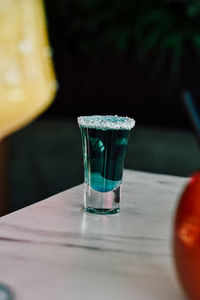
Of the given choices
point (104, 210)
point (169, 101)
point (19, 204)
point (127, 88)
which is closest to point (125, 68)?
point (127, 88)

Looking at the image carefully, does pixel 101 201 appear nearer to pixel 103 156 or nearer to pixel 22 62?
pixel 103 156

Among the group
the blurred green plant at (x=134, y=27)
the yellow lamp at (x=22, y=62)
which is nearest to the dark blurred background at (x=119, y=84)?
the blurred green plant at (x=134, y=27)

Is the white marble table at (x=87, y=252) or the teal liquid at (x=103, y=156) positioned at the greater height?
the teal liquid at (x=103, y=156)

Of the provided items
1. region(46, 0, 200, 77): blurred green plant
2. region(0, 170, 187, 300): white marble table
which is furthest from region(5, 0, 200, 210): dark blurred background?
region(0, 170, 187, 300): white marble table

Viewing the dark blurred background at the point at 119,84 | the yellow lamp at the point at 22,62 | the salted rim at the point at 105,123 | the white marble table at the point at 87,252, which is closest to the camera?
the yellow lamp at the point at 22,62

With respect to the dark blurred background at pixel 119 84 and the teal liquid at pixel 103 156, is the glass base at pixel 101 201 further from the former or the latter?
the dark blurred background at pixel 119 84

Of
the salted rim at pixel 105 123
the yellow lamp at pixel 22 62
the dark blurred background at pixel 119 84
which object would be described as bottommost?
the dark blurred background at pixel 119 84
